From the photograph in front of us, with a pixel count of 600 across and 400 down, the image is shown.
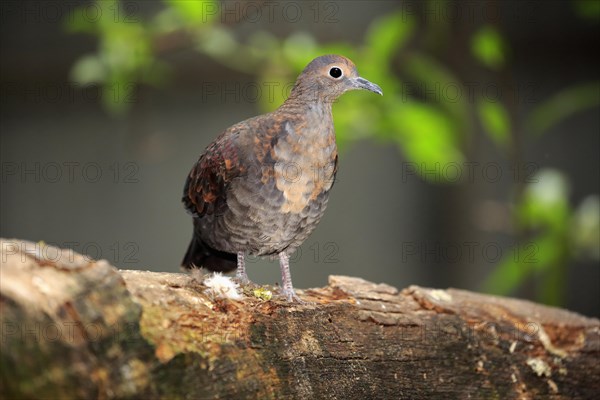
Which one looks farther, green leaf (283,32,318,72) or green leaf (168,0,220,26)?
green leaf (283,32,318,72)

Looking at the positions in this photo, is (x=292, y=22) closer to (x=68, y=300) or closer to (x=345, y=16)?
(x=345, y=16)

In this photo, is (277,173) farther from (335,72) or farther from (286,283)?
(335,72)

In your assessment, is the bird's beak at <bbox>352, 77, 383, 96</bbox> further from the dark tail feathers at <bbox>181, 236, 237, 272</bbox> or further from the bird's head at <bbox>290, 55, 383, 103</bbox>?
the dark tail feathers at <bbox>181, 236, 237, 272</bbox>

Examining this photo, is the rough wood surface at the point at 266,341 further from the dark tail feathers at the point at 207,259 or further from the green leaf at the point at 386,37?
the green leaf at the point at 386,37

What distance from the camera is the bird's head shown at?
3402 mm

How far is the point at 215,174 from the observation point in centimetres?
331

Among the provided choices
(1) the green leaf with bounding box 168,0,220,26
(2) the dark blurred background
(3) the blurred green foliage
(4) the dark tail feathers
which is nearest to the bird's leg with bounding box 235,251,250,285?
(4) the dark tail feathers

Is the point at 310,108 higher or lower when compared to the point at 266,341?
higher

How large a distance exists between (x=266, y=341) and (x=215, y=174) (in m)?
1.01

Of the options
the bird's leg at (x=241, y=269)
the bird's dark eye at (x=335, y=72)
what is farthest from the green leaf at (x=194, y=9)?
the bird's leg at (x=241, y=269)

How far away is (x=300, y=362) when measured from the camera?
261 cm

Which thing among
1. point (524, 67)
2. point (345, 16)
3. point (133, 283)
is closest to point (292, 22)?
point (345, 16)

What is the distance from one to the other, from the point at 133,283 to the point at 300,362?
2.18 feet

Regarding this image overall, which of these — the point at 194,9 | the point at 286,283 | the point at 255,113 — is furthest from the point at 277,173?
the point at 255,113
